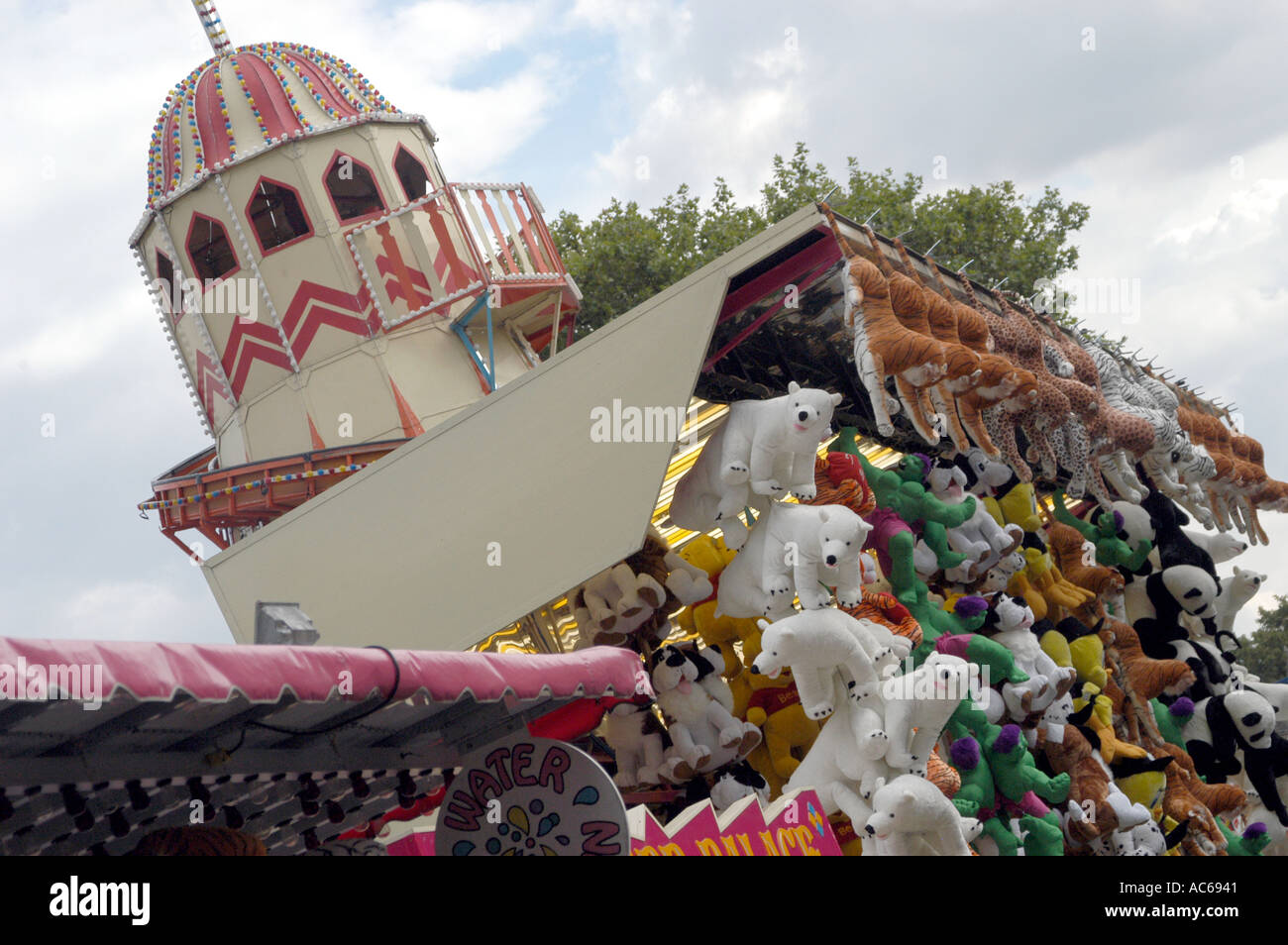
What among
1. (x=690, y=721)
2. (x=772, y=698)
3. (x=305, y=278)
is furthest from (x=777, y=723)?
(x=305, y=278)

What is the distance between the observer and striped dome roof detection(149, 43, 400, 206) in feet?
41.6

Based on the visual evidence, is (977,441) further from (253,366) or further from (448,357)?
(253,366)

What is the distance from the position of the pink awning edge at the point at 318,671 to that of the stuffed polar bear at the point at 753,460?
2.66m

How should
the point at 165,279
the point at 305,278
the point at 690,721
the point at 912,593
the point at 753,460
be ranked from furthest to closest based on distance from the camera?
1. the point at 165,279
2. the point at 305,278
3. the point at 912,593
4. the point at 690,721
5. the point at 753,460

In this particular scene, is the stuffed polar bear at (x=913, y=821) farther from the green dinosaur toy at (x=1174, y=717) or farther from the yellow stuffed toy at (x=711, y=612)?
the green dinosaur toy at (x=1174, y=717)

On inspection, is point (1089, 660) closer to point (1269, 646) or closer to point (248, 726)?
point (248, 726)

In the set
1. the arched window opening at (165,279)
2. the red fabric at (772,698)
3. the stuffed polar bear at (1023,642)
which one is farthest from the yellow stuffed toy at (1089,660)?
the arched window opening at (165,279)

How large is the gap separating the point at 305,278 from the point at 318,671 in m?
9.78

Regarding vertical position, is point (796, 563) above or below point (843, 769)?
above

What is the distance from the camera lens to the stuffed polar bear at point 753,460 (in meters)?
6.69

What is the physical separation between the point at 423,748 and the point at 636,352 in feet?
9.12

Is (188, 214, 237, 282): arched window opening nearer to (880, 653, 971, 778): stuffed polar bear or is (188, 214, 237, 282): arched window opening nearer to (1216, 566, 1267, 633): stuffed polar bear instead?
(880, 653, 971, 778): stuffed polar bear

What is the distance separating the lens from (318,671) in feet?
10.4

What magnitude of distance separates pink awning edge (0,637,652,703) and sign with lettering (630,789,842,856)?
1.03 metres
